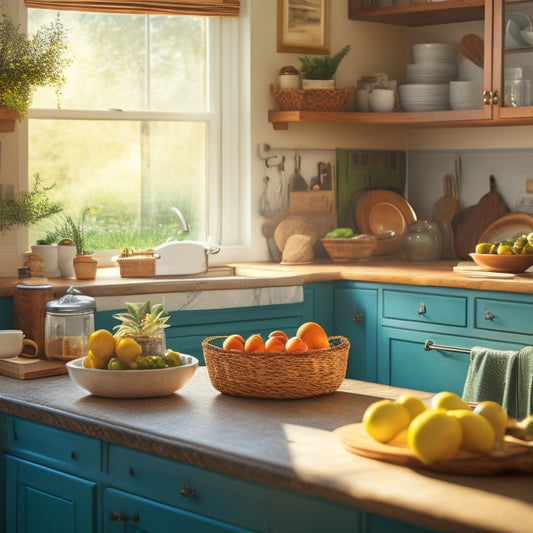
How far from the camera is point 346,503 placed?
5.67 feet

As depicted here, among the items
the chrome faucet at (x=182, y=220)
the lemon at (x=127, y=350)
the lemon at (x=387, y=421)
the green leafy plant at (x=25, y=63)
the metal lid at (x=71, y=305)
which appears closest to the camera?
the lemon at (x=387, y=421)

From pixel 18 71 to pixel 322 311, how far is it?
1.67m

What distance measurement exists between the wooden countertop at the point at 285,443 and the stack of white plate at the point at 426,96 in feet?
8.89

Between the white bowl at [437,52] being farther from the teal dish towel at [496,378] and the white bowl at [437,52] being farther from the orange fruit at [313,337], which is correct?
the orange fruit at [313,337]

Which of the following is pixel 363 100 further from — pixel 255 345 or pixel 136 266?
pixel 255 345

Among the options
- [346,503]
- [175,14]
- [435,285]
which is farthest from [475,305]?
[346,503]

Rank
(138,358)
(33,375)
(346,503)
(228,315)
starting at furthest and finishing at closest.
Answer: (228,315), (33,375), (138,358), (346,503)

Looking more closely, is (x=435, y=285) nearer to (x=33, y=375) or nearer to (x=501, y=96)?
(x=501, y=96)

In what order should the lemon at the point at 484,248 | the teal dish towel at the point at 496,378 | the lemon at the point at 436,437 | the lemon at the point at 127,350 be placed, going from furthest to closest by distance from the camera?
the lemon at the point at 484,248 < the teal dish towel at the point at 496,378 < the lemon at the point at 127,350 < the lemon at the point at 436,437

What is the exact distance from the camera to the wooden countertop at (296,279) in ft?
13.4

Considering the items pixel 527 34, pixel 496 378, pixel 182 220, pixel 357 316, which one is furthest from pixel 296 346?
pixel 527 34

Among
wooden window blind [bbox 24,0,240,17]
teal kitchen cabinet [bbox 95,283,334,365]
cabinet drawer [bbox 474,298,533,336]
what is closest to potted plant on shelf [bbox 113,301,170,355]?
teal kitchen cabinet [bbox 95,283,334,365]

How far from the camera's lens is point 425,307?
175 inches

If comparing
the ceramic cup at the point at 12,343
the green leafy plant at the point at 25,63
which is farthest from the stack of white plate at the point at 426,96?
the ceramic cup at the point at 12,343
